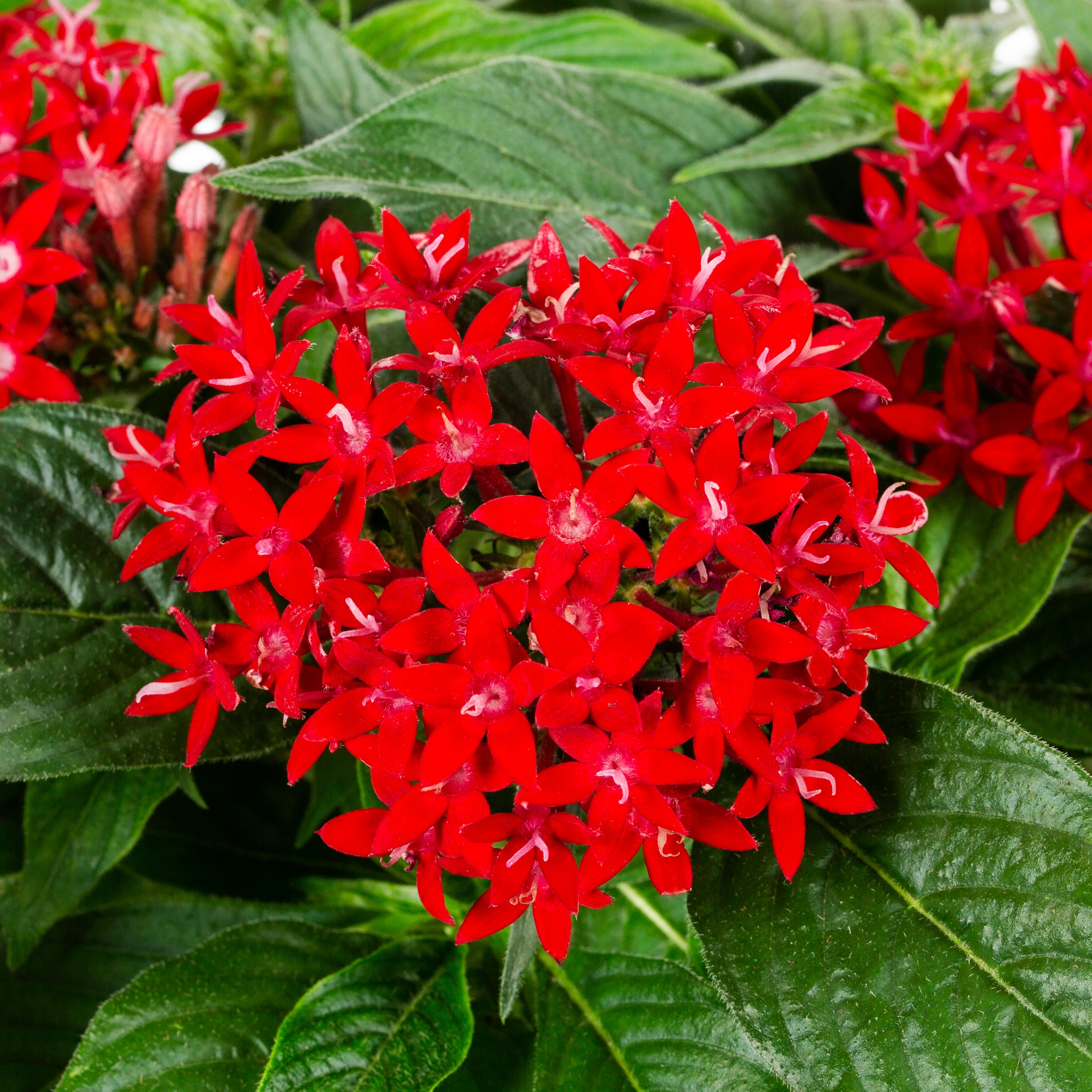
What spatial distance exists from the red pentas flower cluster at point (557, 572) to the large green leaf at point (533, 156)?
Answer: 0.14 metres

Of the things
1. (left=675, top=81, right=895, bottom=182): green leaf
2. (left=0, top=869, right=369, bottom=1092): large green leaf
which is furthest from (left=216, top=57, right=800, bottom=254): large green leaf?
(left=0, top=869, right=369, bottom=1092): large green leaf

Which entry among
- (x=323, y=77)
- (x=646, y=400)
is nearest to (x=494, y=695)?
(x=646, y=400)

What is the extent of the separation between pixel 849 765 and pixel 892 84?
567 mm

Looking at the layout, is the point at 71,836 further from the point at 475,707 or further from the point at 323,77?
the point at 323,77

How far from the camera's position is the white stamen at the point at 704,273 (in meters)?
0.45

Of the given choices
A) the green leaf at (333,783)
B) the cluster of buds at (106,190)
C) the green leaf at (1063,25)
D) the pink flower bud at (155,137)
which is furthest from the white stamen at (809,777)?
the green leaf at (1063,25)

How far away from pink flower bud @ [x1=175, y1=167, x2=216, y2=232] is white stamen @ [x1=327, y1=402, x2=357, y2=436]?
31 cm

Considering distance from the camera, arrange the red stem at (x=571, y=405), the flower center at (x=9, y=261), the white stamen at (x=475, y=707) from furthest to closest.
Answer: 1. the flower center at (x=9, y=261)
2. the red stem at (x=571, y=405)
3. the white stamen at (x=475, y=707)

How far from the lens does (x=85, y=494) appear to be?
60 cm

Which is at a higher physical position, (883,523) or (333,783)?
(883,523)

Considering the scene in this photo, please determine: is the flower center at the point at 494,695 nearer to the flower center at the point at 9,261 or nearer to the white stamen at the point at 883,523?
the white stamen at the point at 883,523

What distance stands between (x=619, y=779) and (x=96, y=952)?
1.77 ft

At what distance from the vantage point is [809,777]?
1.39 ft

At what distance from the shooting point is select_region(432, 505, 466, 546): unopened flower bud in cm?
43
